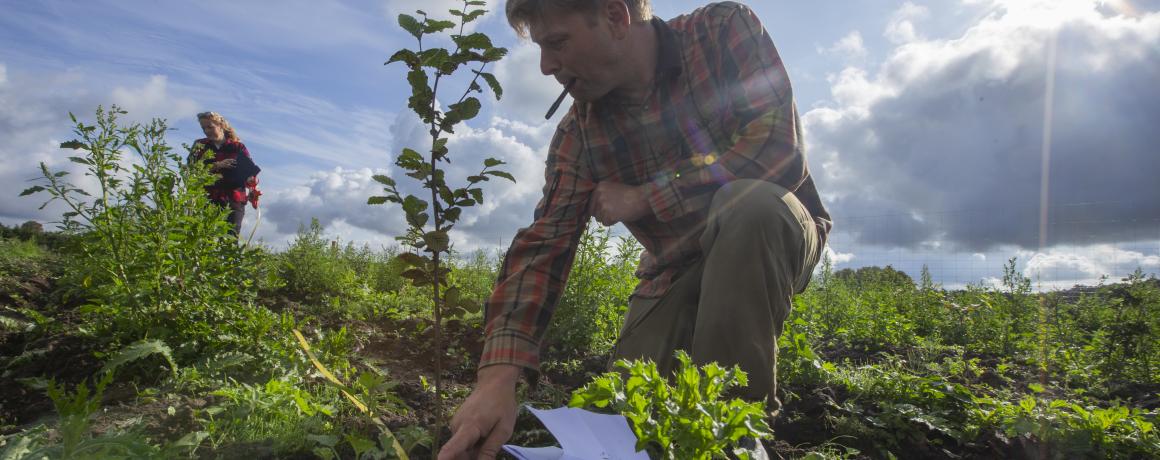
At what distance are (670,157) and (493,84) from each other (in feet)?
3.19

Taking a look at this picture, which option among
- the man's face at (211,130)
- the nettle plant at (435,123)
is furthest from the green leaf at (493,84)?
the man's face at (211,130)

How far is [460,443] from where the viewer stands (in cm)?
Answer: 137

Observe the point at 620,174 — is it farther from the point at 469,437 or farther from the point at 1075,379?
the point at 1075,379

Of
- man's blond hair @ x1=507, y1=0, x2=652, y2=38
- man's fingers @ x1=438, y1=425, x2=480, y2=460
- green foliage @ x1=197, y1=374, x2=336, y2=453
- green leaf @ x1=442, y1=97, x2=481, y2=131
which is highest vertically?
man's blond hair @ x1=507, y1=0, x2=652, y2=38

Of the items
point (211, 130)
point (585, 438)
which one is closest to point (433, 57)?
point (585, 438)

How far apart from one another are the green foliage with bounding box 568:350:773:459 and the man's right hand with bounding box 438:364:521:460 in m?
0.31

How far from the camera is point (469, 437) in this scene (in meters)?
1.40

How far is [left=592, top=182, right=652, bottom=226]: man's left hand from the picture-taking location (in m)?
2.03

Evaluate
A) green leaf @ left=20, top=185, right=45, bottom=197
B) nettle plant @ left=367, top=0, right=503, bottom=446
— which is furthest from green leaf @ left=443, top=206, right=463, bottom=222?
green leaf @ left=20, top=185, right=45, bottom=197

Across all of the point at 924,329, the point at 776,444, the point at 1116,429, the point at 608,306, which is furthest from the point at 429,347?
the point at 924,329

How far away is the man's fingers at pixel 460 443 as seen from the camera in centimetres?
133

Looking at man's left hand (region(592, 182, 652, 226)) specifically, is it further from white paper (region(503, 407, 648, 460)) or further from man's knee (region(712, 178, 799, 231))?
white paper (region(503, 407, 648, 460))

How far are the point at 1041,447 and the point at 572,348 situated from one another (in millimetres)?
2288

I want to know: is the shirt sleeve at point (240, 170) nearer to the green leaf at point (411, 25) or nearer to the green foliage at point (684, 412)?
the green leaf at point (411, 25)
